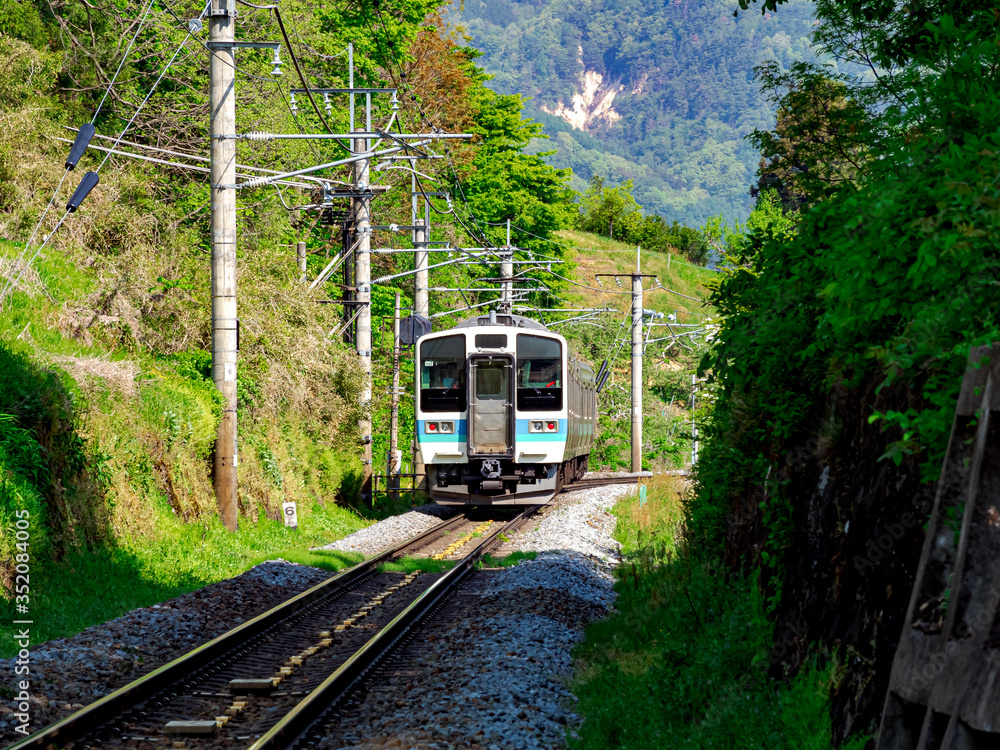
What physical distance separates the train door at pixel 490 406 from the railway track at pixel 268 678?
22.2 feet

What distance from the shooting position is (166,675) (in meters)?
8.23

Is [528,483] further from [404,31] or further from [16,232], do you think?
[404,31]

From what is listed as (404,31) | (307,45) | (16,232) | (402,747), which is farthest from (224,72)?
(404,31)

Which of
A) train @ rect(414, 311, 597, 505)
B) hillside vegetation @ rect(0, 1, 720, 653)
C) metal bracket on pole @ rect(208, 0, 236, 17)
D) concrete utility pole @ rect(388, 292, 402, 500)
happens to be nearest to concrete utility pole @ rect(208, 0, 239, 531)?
metal bracket on pole @ rect(208, 0, 236, 17)

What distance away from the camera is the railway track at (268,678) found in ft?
22.8

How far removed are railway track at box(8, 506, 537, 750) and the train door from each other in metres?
6.76

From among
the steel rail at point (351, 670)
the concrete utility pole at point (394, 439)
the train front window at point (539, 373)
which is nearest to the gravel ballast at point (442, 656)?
the steel rail at point (351, 670)

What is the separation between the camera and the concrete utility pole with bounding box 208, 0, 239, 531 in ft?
53.1

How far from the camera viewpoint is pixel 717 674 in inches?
275

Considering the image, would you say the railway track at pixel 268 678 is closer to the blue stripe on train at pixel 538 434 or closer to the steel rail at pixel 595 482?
the blue stripe on train at pixel 538 434

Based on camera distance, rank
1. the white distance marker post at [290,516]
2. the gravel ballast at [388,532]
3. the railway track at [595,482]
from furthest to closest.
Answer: the railway track at [595,482] → the white distance marker post at [290,516] → the gravel ballast at [388,532]

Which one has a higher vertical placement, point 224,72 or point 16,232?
point 224,72

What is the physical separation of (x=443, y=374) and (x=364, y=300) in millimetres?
4076

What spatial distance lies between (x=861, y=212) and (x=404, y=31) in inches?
1410
